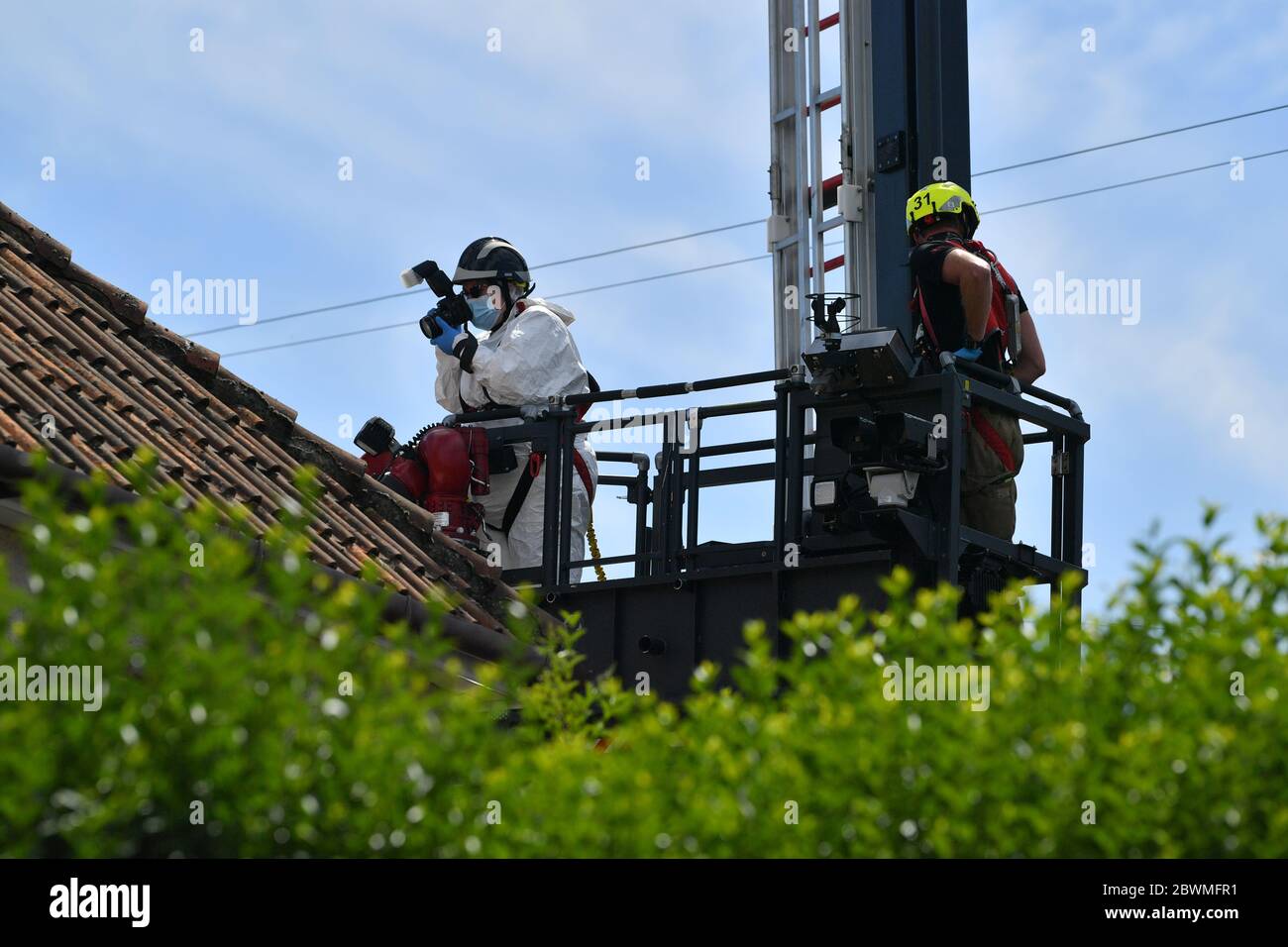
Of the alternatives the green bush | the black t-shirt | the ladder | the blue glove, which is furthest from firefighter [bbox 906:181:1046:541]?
the green bush

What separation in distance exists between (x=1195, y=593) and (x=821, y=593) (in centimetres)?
596

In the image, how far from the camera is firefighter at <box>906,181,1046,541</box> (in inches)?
420

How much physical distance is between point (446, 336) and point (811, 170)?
8.74ft

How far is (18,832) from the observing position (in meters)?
3.70

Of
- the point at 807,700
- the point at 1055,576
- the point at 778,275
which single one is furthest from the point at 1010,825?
the point at 778,275

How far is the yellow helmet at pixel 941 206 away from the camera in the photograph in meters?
11.1

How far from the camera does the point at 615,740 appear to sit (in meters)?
4.71

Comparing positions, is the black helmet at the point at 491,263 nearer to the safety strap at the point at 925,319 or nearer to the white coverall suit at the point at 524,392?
the white coverall suit at the point at 524,392

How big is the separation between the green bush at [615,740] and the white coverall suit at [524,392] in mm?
7701

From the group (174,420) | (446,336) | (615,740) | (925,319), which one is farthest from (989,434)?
(615,740)

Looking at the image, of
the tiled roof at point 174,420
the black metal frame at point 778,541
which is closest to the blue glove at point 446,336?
the black metal frame at point 778,541

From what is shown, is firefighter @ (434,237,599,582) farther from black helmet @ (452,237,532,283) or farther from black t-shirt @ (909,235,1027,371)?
black t-shirt @ (909,235,1027,371)

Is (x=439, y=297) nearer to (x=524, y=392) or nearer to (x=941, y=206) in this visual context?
(x=524, y=392)
